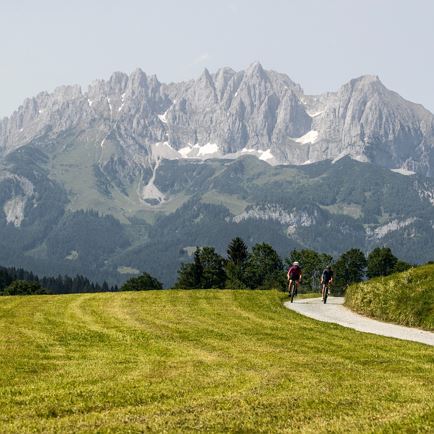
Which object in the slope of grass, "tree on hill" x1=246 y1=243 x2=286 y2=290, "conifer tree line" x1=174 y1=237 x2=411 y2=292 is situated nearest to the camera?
the slope of grass

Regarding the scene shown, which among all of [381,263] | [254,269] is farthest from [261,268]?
[381,263]

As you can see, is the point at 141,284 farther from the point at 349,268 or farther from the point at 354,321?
the point at 354,321

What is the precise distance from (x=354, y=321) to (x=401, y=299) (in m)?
3.10

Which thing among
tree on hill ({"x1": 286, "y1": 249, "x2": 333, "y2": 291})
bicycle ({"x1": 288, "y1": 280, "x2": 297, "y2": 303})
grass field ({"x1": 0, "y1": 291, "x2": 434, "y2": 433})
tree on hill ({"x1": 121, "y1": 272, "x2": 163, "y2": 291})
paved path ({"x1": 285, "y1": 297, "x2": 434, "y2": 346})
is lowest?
tree on hill ({"x1": 121, "y1": 272, "x2": 163, "y2": 291})

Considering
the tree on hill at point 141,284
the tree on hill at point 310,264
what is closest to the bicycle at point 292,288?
the tree on hill at point 310,264

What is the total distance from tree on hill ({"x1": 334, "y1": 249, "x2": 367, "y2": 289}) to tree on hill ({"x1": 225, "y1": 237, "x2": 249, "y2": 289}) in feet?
85.6

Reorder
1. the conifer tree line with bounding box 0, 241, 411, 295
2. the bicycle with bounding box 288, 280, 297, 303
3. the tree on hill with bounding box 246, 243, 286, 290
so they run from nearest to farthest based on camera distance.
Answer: the bicycle with bounding box 288, 280, 297, 303 < the conifer tree line with bounding box 0, 241, 411, 295 < the tree on hill with bounding box 246, 243, 286, 290

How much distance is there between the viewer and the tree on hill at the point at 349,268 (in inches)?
6796

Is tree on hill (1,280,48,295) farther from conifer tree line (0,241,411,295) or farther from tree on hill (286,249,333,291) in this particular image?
tree on hill (286,249,333,291)

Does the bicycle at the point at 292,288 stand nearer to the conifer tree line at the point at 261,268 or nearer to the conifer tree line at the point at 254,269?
the conifer tree line at the point at 254,269

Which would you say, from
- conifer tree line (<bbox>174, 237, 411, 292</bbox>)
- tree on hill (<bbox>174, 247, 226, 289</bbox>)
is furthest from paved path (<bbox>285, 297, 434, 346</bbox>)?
conifer tree line (<bbox>174, 237, 411, 292</bbox>)

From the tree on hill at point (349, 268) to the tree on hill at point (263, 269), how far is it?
15012mm

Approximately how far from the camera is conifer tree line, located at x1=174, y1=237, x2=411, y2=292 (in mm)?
156375

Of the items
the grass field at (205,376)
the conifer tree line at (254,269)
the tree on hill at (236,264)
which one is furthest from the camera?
the tree on hill at (236,264)
